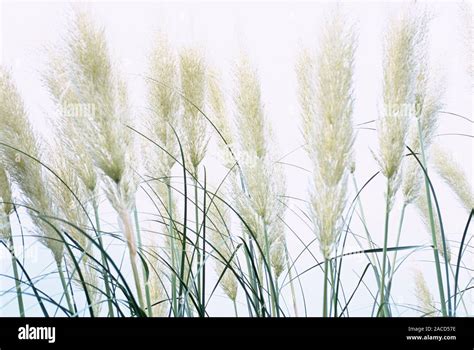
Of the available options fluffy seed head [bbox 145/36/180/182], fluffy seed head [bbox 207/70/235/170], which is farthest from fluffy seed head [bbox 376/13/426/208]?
A: fluffy seed head [bbox 145/36/180/182]

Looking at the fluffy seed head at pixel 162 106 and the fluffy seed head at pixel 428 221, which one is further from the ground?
the fluffy seed head at pixel 162 106

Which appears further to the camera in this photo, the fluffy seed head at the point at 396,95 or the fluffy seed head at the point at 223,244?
the fluffy seed head at the point at 223,244

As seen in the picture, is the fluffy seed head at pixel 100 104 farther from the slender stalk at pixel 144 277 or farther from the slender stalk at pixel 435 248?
the slender stalk at pixel 435 248

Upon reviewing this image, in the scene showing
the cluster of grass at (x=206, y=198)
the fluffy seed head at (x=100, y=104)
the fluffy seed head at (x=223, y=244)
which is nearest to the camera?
the fluffy seed head at (x=100, y=104)

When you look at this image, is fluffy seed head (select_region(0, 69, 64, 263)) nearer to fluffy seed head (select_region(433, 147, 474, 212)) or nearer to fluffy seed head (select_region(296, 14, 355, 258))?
fluffy seed head (select_region(296, 14, 355, 258))

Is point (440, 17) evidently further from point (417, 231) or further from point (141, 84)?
point (141, 84)

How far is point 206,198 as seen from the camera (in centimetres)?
125

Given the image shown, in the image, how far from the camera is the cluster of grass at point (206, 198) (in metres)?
1.14

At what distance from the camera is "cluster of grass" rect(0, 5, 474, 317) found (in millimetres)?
1141

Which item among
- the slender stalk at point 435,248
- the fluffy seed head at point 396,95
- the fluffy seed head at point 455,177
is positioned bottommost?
the slender stalk at point 435,248

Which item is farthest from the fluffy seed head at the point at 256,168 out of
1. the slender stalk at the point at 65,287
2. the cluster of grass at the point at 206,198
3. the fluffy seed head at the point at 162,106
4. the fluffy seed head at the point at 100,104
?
the slender stalk at the point at 65,287

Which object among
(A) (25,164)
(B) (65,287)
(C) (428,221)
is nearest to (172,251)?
(B) (65,287)

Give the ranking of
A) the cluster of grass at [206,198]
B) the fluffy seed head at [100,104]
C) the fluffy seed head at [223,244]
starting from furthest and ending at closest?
the fluffy seed head at [223,244] → the cluster of grass at [206,198] → the fluffy seed head at [100,104]

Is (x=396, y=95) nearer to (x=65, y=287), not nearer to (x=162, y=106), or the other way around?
(x=162, y=106)
